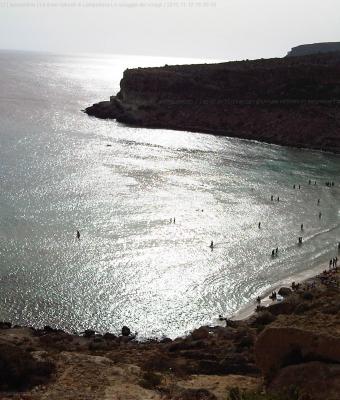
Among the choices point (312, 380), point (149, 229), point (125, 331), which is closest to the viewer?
point (312, 380)

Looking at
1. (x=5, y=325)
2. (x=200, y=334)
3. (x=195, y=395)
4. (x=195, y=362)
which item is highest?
(x=195, y=395)

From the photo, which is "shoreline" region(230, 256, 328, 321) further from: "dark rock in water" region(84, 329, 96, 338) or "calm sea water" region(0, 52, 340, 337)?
"dark rock in water" region(84, 329, 96, 338)

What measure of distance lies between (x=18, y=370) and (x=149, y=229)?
1005 inches

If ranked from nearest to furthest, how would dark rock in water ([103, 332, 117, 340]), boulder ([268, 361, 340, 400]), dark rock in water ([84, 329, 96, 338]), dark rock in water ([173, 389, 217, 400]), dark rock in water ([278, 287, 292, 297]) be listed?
1. boulder ([268, 361, 340, 400])
2. dark rock in water ([173, 389, 217, 400])
3. dark rock in water ([103, 332, 117, 340])
4. dark rock in water ([84, 329, 96, 338])
5. dark rock in water ([278, 287, 292, 297])

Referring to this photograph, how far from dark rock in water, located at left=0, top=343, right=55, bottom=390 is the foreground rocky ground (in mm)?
36

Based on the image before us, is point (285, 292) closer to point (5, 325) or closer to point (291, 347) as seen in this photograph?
point (5, 325)

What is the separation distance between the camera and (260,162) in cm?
7319

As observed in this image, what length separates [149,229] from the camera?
1754 inches

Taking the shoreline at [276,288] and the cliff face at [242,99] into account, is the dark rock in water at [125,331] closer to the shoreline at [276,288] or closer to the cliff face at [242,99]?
the shoreline at [276,288]

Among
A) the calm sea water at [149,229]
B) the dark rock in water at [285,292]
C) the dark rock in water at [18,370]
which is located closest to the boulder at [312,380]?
the dark rock in water at [18,370]

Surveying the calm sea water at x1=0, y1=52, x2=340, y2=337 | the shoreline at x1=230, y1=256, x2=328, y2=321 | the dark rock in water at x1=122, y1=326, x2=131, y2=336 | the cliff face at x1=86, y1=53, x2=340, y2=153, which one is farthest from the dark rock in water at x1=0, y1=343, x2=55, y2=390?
the cliff face at x1=86, y1=53, x2=340, y2=153

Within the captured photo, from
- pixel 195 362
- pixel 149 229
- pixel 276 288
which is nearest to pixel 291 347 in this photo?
pixel 195 362

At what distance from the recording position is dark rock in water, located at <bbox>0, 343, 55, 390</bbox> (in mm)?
19406

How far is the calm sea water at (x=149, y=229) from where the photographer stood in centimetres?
3291
